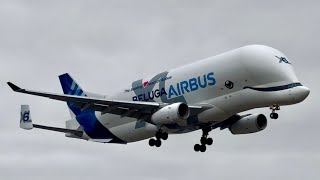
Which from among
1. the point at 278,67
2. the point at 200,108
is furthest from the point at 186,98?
the point at 278,67

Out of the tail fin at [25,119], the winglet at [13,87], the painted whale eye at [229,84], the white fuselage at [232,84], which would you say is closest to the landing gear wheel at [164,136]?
the white fuselage at [232,84]

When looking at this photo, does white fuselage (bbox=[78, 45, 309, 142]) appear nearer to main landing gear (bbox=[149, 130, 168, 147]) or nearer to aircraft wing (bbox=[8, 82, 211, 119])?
main landing gear (bbox=[149, 130, 168, 147])

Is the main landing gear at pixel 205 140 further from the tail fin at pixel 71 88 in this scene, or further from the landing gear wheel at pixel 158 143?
the tail fin at pixel 71 88

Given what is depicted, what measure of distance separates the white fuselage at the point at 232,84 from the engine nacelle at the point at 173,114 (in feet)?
6.78

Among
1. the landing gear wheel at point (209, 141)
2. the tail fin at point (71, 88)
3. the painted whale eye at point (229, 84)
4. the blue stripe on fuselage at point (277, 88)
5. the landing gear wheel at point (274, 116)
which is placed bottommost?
the landing gear wheel at point (274, 116)

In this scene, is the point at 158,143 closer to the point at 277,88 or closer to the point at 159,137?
the point at 159,137

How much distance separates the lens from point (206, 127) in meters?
79.2

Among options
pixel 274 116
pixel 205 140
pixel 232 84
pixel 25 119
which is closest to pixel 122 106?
pixel 232 84

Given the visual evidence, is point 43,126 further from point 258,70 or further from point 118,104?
point 258,70

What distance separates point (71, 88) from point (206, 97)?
18.6 m

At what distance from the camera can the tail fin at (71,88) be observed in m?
88.7

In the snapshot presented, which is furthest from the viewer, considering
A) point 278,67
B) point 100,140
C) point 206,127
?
point 100,140

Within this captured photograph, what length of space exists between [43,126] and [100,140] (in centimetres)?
498

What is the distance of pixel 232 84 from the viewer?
73438 mm
